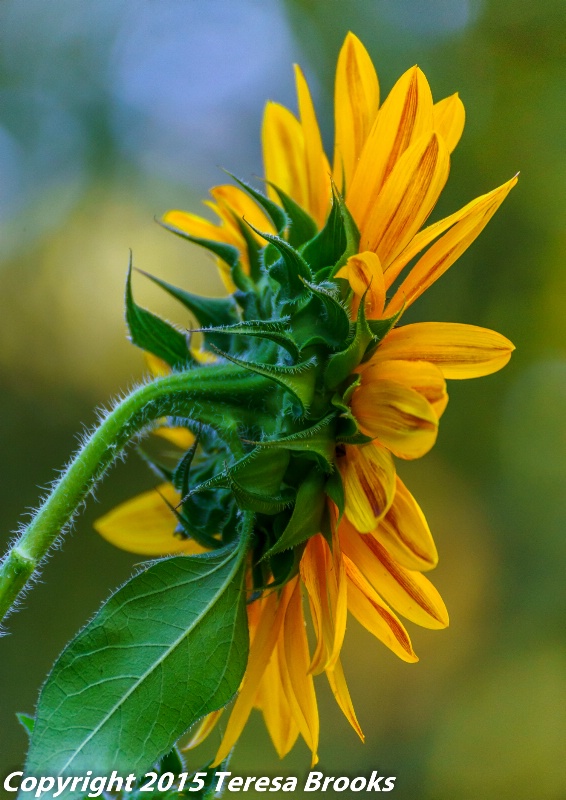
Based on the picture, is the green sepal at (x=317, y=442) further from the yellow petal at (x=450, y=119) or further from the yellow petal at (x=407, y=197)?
the yellow petal at (x=450, y=119)

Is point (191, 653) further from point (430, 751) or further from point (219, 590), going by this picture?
point (430, 751)

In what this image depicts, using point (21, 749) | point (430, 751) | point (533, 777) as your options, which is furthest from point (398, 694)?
point (21, 749)

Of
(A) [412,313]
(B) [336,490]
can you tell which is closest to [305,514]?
(B) [336,490]

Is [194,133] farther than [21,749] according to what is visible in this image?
Yes

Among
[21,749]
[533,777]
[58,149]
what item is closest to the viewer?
[21,749]

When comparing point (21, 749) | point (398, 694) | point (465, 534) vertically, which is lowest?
point (398, 694)

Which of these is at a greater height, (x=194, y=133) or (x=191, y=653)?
(x=194, y=133)

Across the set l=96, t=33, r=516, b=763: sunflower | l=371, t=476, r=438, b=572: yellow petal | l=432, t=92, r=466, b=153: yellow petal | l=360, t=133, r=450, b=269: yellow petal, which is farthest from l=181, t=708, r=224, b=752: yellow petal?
l=432, t=92, r=466, b=153: yellow petal

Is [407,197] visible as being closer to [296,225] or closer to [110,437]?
[296,225]
